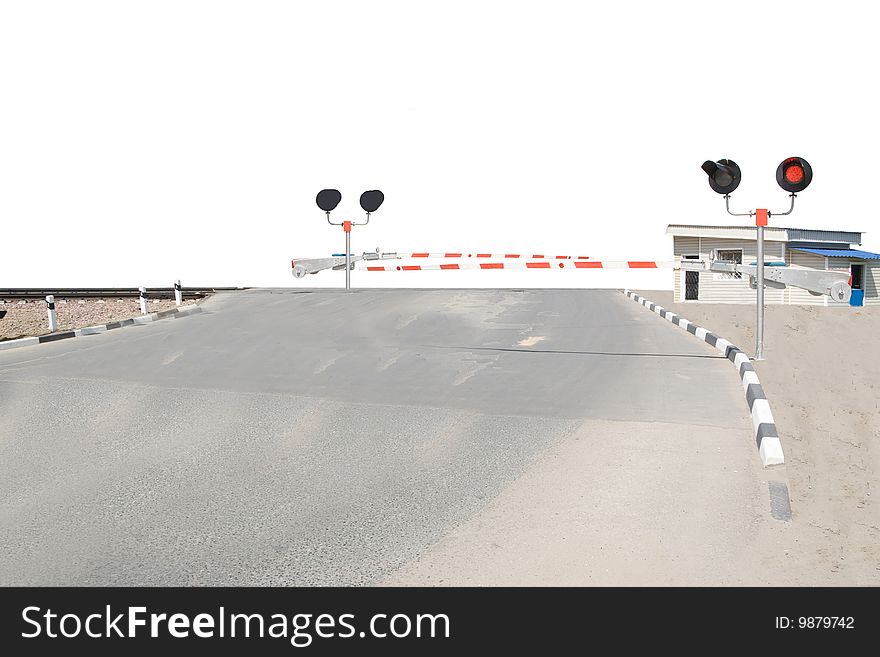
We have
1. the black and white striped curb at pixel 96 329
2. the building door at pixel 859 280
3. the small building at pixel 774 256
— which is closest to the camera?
the black and white striped curb at pixel 96 329

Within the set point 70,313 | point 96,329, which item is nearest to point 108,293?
point 70,313

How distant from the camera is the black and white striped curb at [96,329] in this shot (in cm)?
1351

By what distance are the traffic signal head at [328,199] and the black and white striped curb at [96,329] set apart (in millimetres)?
4680

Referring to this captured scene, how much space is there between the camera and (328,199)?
2183 centimetres

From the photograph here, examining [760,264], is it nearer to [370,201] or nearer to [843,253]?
[370,201]

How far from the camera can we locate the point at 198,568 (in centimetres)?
421

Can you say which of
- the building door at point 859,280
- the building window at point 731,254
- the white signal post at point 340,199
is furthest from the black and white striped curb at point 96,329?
the building door at point 859,280

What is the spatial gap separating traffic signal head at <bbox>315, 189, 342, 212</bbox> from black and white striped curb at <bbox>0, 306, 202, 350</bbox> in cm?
468

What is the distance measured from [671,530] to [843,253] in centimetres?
2634

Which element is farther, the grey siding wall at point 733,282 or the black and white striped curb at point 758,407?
the grey siding wall at point 733,282

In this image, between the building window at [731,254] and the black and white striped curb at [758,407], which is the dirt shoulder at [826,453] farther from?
the building window at [731,254]

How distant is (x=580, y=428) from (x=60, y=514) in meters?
4.31

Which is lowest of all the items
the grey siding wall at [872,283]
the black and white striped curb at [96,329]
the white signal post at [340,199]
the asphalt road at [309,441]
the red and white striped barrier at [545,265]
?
the grey siding wall at [872,283]
